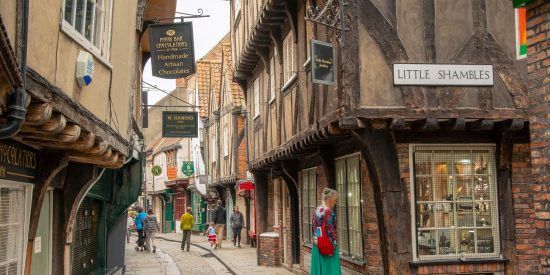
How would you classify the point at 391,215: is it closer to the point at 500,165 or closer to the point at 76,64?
the point at 500,165

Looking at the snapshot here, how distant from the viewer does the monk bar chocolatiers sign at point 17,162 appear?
18.1 ft

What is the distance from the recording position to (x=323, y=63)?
873cm

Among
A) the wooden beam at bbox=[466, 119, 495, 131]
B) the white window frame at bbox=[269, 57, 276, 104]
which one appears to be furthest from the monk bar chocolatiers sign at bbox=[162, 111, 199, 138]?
the wooden beam at bbox=[466, 119, 495, 131]

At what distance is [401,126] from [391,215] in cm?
130

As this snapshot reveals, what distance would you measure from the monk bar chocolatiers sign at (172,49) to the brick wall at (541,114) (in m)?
7.62

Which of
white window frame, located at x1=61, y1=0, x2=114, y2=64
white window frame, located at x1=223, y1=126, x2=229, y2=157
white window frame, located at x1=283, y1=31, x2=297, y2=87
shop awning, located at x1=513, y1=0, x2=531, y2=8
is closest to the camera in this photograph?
shop awning, located at x1=513, y1=0, x2=531, y2=8

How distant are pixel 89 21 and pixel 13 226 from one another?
8.01 ft

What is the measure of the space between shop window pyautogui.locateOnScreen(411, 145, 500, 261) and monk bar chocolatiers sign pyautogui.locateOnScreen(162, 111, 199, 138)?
8426 mm

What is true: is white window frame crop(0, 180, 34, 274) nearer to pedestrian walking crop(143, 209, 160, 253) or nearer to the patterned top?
the patterned top

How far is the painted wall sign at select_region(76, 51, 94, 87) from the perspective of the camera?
249 inches

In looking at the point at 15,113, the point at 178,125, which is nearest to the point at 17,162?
the point at 15,113

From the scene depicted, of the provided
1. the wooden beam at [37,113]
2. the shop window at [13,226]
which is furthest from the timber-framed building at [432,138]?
the wooden beam at [37,113]

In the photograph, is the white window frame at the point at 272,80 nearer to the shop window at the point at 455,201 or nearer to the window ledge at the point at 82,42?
the shop window at the point at 455,201

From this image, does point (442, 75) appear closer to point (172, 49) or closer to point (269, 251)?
point (172, 49)
